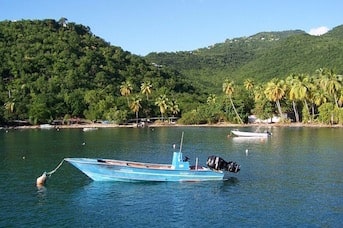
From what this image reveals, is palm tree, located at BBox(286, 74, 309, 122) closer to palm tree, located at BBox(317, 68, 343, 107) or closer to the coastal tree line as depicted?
the coastal tree line

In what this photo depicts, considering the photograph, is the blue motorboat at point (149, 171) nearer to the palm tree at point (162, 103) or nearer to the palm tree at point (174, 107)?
the palm tree at point (162, 103)

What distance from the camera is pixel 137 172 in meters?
46.3

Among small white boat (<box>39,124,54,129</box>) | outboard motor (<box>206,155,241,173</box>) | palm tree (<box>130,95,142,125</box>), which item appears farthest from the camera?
palm tree (<box>130,95,142,125</box>)

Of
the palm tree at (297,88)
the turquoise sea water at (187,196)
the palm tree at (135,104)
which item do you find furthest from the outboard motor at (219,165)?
the palm tree at (135,104)

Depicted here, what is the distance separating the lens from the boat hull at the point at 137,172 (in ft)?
151

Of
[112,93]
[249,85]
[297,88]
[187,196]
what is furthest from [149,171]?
[112,93]

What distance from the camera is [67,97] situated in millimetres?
146625

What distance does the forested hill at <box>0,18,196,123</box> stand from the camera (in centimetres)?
14125

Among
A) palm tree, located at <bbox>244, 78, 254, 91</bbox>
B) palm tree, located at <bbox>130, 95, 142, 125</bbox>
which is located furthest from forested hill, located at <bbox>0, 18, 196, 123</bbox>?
palm tree, located at <bbox>244, 78, 254, 91</bbox>

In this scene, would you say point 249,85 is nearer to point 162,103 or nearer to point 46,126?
point 162,103

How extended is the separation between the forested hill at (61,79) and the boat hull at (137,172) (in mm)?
91524

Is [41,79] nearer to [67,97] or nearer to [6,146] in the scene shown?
[67,97]

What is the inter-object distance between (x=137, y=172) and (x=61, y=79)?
12036 centimetres

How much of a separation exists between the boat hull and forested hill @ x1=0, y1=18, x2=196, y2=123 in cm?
9152
